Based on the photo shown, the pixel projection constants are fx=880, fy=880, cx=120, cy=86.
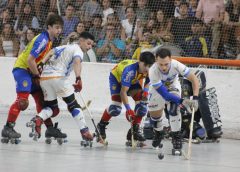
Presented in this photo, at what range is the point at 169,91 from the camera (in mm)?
11812

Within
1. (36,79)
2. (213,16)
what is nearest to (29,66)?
(36,79)

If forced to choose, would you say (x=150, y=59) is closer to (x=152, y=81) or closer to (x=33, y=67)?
(x=152, y=81)

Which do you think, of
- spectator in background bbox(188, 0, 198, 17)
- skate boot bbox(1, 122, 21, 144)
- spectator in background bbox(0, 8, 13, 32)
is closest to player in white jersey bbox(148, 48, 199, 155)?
skate boot bbox(1, 122, 21, 144)

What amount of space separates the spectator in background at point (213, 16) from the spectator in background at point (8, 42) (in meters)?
4.06

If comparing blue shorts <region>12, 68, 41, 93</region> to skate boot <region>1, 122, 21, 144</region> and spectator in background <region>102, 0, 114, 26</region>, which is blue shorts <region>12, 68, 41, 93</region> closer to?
skate boot <region>1, 122, 21, 144</region>

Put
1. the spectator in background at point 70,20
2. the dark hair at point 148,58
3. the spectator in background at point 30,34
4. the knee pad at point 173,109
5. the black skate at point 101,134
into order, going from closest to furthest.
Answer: the knee pad at point 173,109
the dark hair at point 148,58
the black skate at point 101,134
the spectator in background at point 70,20
the spectator in background at point 30,34

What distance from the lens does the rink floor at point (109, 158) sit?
1020 centimetres

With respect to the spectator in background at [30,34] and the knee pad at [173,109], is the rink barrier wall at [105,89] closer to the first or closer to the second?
the spectator in background at [30,34]

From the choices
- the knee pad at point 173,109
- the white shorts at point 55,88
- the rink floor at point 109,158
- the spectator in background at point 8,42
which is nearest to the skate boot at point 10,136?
the rink floor at point 109,158

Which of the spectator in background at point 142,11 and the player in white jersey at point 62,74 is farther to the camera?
the spectator in background at point 142,11

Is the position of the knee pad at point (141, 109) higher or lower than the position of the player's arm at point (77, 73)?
lower

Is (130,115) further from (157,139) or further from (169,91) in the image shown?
(169,91)

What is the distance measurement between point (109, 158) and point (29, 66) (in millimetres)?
1979

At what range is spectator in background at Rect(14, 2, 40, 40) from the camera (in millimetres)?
17797
